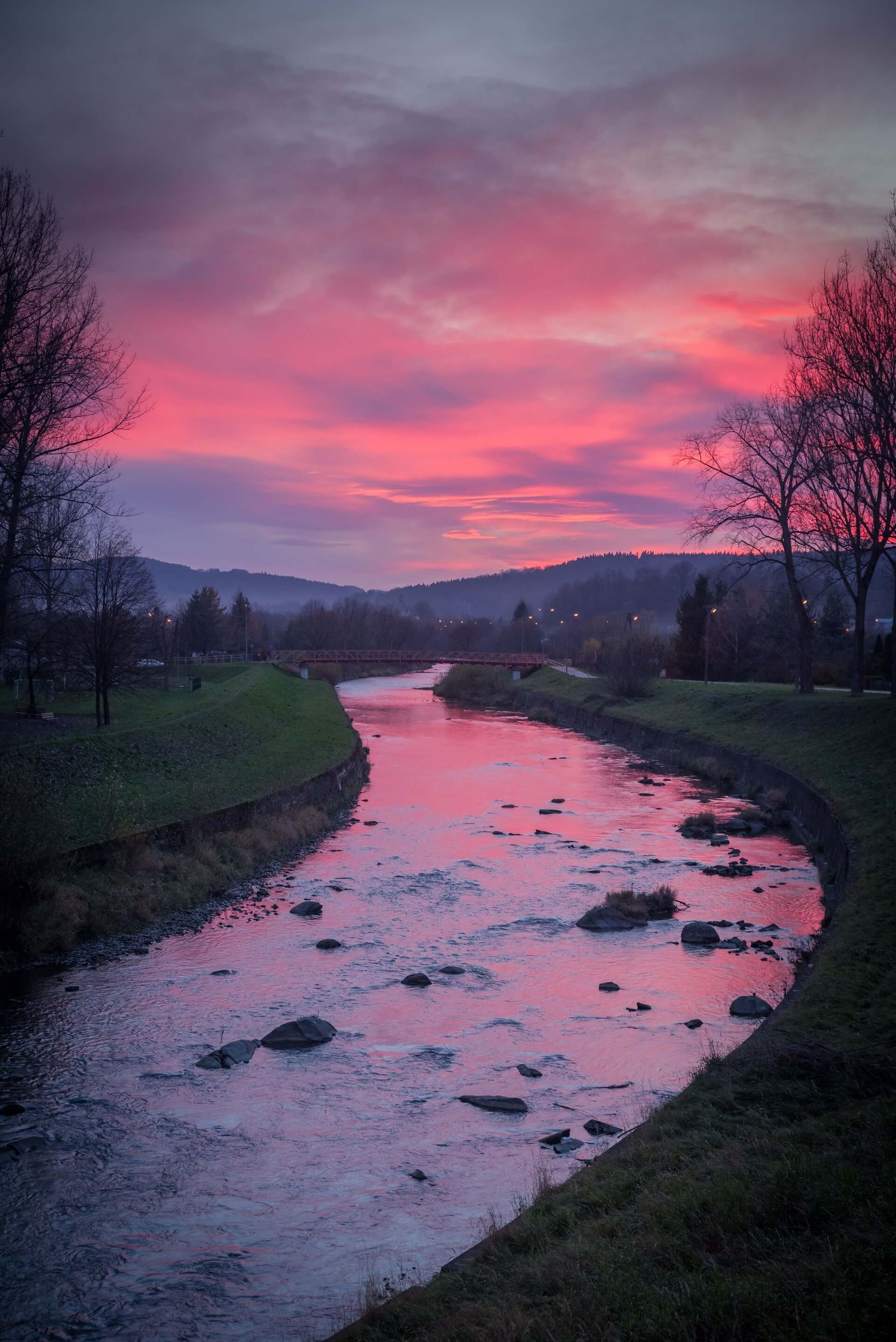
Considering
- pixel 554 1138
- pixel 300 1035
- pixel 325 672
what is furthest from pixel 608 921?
pixel 325 672

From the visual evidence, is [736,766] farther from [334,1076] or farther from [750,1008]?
[334,1076]

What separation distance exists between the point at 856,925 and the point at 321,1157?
8.29m

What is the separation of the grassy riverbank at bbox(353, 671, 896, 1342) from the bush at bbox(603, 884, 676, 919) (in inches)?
240

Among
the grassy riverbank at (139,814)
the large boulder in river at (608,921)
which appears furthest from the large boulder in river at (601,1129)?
the grassy riverbank at (139,814)

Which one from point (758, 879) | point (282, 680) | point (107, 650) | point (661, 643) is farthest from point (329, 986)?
point (661, 643)

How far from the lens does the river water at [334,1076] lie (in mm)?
7211

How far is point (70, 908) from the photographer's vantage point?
14859 mm

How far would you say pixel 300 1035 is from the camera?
37.7ft

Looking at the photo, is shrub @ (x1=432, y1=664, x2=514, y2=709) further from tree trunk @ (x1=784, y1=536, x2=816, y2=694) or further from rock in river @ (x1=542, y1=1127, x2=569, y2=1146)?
rock in river @ (x1=542, y1=1127, x2=569, y2=1146)

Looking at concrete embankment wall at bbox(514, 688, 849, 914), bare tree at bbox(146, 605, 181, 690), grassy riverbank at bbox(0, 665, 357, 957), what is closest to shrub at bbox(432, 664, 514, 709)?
concrete embankment wall at bbox(514, 688, 849, 914)

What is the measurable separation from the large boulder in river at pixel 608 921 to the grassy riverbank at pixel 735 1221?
5.80 meters

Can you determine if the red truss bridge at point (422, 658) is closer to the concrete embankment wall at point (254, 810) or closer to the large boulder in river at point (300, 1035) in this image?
the concrete embankment wall at point (254, 810)

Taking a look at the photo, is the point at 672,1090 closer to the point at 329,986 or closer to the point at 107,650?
the point at 329,986

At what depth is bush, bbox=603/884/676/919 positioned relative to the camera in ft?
54.3
